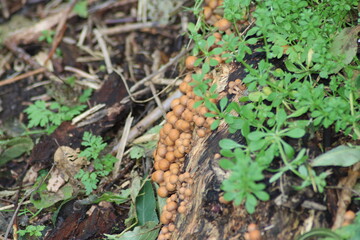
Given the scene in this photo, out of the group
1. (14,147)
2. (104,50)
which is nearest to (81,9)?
(104,50)

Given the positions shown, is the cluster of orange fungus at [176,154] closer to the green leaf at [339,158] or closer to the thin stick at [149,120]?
the thin stick at [149,120]

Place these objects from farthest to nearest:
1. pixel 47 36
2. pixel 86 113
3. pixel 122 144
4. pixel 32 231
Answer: pixel 47 36 → pixel 86 113 → pixel 122 144 → pixel 32 231

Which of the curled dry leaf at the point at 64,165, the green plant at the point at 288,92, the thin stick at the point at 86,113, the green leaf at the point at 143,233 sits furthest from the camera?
the thin stick at the point at 86,113

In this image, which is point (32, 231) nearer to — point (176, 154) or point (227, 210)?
point (176, 154)

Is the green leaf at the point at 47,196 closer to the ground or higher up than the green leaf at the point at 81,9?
closer to the ground

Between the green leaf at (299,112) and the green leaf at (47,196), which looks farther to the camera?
the green leaf at (47,196)

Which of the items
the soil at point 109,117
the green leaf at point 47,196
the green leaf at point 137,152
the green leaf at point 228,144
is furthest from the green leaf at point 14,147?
the green leaf at point 228,144

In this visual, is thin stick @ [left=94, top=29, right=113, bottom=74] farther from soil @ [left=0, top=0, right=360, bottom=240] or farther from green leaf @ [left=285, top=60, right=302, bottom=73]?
green leaf @ [left=285, top=60, right=302, bottom=73]

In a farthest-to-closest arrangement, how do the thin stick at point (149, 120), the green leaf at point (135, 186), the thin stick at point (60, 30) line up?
the thin stick at point (60, 30)
the thin stick at point (149, 120)
the green leaf at point (135, 186)

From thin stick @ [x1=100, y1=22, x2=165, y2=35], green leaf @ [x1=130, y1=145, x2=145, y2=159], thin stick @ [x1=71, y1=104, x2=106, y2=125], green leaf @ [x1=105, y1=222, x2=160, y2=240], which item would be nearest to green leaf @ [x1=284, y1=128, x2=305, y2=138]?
green leaf @ [x1=105, y1=222, x2=160, y2=240]
